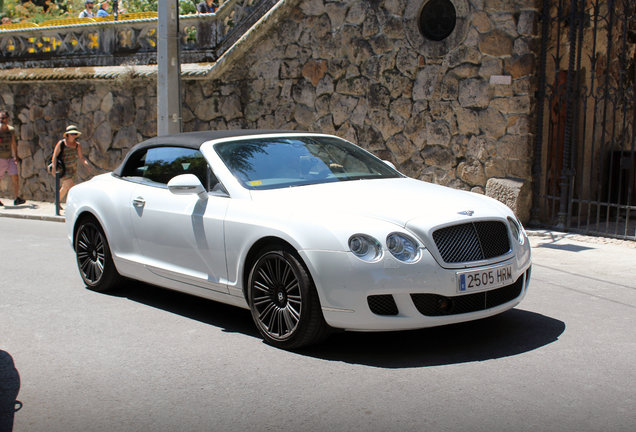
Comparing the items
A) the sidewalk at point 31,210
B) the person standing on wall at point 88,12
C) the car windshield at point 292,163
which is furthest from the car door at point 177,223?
the person standing on wall at point 88,12

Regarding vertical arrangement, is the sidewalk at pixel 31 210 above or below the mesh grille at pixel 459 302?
below

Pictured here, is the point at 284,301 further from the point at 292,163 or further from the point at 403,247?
the point at 292,163

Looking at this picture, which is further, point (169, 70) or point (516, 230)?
point (169, 70)

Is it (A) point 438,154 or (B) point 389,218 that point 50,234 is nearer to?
(A) point 438,154

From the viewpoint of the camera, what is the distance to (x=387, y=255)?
4.82m

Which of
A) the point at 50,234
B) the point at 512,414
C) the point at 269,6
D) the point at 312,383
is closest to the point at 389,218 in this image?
the point at 312,383

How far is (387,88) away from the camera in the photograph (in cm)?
1190

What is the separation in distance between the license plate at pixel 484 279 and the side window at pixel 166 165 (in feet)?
7.06

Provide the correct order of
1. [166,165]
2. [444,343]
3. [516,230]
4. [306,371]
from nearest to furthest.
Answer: [306,371], [444,343], [516,230], [166,165]

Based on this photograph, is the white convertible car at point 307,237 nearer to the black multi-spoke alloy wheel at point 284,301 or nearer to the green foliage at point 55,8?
the black multi-spoke alloy wheel at point 284,301

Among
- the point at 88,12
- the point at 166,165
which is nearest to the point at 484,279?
the point at 166,165

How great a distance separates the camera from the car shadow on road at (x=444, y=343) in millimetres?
5042

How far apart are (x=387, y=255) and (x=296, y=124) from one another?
27.5 ft

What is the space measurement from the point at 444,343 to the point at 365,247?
3.33 feet
